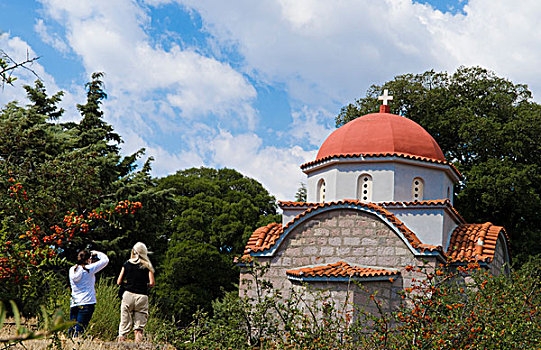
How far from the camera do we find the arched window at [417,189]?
45.4 ft

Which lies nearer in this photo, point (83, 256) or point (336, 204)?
point (83, 256)

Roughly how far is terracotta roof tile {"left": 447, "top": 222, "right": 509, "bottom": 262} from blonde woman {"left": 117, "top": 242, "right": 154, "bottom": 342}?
6.97m

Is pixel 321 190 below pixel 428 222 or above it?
above

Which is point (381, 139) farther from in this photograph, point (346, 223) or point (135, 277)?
point (135, 277)

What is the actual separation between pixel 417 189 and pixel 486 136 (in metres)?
8.35

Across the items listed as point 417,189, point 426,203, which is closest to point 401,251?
point 426,203

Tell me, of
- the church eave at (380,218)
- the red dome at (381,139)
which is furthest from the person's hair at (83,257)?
the red dome at (381,139)

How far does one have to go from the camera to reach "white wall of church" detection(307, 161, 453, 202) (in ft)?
44.7

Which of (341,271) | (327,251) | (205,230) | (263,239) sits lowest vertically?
(341,271)

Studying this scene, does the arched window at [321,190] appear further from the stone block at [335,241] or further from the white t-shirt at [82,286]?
the white t-shirt at [82,286]

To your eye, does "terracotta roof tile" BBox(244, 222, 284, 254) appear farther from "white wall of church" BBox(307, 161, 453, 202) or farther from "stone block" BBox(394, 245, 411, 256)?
"stone block" BBox(394, 245, 411, 256)

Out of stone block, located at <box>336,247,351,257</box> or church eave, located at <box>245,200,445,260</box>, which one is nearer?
church eave, located at <box>245,200,445,260</box>

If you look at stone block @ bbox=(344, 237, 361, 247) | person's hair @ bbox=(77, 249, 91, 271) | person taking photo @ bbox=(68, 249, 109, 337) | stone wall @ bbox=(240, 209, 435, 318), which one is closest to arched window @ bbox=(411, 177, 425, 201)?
stone wall @ bbox=(240, 209, 435, 318)

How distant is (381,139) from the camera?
14.4m
